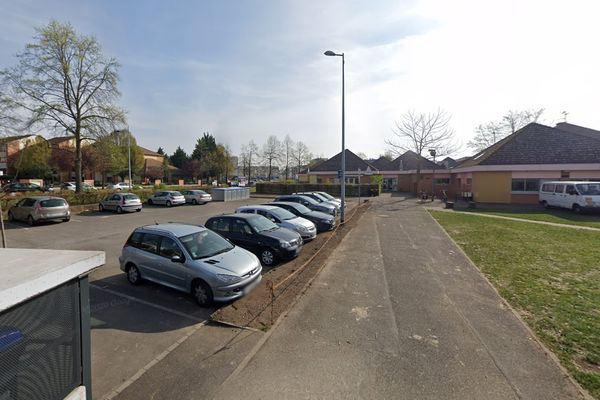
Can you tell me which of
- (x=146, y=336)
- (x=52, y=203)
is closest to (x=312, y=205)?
(x=146, y=336)

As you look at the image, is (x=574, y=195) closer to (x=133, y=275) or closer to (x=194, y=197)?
(x=133, y=275)

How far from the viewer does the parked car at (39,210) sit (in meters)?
15.2

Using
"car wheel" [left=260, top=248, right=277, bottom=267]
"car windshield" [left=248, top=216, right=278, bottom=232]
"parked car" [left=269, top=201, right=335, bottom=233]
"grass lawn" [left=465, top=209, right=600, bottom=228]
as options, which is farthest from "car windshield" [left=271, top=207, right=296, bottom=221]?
"grass lawn" [left=465, top=209, right=600, bottom=228]

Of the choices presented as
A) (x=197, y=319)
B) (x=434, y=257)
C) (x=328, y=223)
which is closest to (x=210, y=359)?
(x=197, y=319)

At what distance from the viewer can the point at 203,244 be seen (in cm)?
667

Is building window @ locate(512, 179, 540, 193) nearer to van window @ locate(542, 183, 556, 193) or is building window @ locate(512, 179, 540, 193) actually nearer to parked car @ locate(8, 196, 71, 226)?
→ van window @ locate(542, 183, 556, 193)

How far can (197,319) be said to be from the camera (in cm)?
539

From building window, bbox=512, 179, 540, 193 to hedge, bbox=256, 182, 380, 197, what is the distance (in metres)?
14.5

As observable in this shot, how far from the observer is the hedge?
1452 inches

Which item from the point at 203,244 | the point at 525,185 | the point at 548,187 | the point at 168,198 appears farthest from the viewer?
the point at 168,198

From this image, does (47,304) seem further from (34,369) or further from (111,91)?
(111,91)

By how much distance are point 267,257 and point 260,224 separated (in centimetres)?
117

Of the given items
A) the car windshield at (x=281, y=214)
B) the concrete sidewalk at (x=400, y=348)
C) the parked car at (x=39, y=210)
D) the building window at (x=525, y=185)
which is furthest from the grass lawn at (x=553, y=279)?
the parked car at (x=39, y=210)

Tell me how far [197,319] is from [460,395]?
13.9ft
